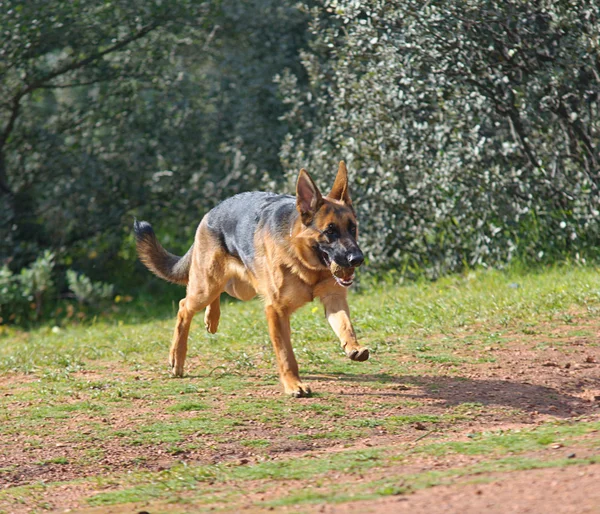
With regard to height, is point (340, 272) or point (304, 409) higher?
point (340, 272)

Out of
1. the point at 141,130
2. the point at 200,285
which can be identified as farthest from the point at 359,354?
the point at 141,130

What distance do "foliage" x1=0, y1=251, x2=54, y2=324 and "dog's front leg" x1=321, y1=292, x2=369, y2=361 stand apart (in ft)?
23.2

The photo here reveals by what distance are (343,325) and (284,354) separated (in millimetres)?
480

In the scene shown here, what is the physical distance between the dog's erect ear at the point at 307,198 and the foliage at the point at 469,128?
4.45m

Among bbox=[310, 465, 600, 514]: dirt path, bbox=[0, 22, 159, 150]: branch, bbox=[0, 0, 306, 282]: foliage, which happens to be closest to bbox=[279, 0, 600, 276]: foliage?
bbox=[0, 0, 306, 282]: foliage

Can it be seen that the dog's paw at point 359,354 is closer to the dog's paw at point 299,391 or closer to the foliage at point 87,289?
the dog's paw at point 299,391

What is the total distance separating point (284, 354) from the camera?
21.1 feet

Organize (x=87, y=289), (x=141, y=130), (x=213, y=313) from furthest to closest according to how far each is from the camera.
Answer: (x=141, y=130), (x=87, y=289), (x=213, y=313)

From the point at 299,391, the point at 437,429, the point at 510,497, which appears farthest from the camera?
the point at 299,391

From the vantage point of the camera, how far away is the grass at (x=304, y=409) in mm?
4672

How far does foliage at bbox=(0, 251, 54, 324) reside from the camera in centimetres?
1245

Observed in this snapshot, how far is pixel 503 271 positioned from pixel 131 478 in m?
6.69

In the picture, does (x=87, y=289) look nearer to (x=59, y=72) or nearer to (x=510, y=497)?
(x=59, y=72)

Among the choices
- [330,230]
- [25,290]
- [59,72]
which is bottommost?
[25,290]
